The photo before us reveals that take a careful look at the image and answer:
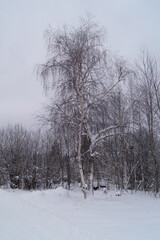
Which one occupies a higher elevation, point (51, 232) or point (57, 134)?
point (57, 134)

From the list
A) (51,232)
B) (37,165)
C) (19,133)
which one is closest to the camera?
(51,232)

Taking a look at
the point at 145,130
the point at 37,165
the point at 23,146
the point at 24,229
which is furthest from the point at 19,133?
the point at 24,229

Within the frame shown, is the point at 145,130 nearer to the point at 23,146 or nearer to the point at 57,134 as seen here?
the point at 57,134

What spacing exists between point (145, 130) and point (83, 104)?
9.78 metres

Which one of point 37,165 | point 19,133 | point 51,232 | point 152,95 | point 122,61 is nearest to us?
point 51,232

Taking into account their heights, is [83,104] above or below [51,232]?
above

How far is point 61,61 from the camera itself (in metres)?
13.6

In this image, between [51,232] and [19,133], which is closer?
[51,232]

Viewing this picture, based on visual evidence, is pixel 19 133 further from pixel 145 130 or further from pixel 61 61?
pixel 61 61

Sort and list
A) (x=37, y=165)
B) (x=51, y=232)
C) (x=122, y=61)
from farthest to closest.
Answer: (x=37, y=165), (x=122, y=61), (x=51, y=232)

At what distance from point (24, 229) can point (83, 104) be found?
8.89 metres

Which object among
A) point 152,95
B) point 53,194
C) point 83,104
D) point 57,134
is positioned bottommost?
point 53,194

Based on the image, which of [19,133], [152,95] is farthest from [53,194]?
[19,133]

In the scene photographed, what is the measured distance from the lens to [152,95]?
1764 centimetres
